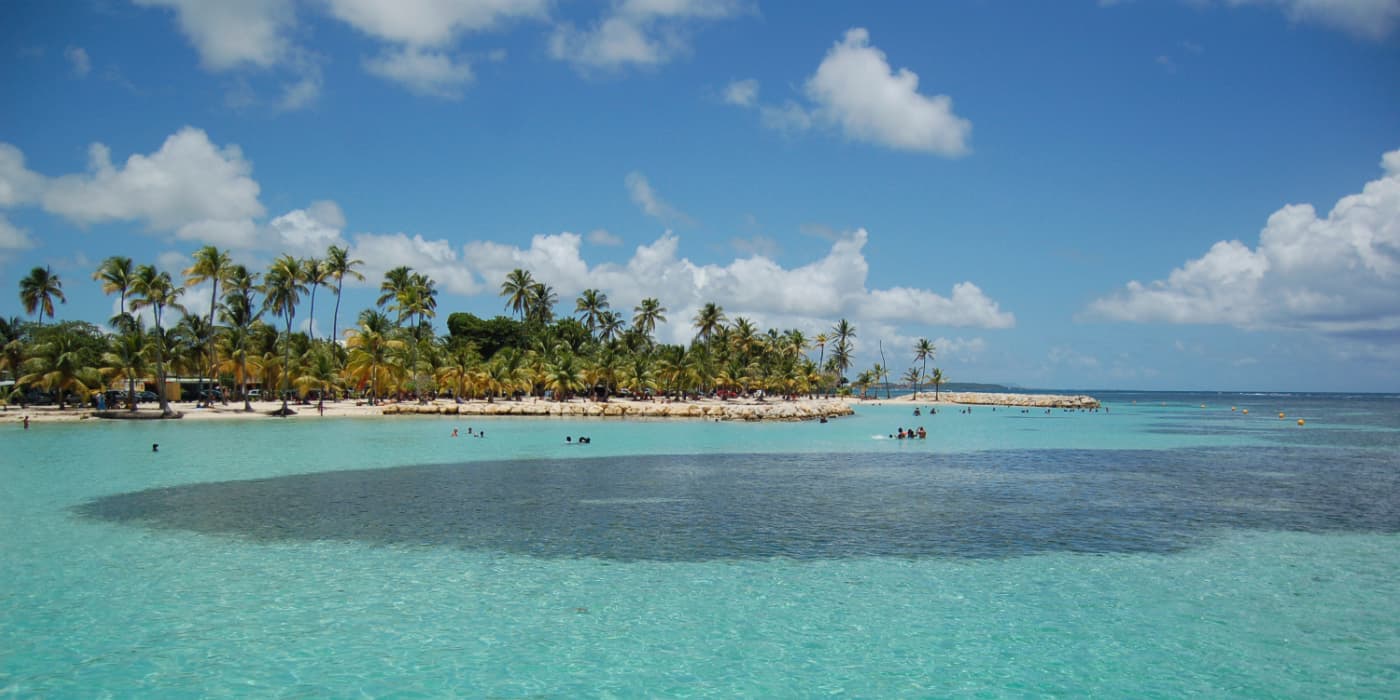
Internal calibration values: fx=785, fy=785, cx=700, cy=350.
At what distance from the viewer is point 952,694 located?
9812 mm

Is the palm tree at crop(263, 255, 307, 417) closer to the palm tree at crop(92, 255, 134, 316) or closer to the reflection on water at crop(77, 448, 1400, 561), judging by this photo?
the palm tree at crop(92, 255, 134, 316)

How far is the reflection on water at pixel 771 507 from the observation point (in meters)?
18.2

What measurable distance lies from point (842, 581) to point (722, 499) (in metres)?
10.1

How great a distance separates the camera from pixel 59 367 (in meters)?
63.3

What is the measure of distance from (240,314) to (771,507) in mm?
72123

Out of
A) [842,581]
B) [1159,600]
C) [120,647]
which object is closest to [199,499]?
[120,647]

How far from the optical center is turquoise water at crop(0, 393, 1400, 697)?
10305mm

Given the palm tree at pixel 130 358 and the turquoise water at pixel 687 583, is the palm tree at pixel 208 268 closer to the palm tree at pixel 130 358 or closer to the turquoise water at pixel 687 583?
the palm tree at pixel 130 358

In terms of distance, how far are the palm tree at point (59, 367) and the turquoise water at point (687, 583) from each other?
Result: 1605 inches

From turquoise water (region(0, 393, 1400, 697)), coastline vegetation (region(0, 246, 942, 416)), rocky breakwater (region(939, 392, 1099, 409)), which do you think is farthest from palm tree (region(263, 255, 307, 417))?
rocky breakwater (region(939, 392, 1099, 409))

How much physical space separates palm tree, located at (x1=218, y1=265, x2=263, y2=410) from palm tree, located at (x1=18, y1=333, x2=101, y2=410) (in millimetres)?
11059

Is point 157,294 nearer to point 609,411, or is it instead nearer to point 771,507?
point 609,411

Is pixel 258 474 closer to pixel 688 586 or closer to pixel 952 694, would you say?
pixel 688 586

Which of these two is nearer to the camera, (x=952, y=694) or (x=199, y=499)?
(x=952, y=694)
